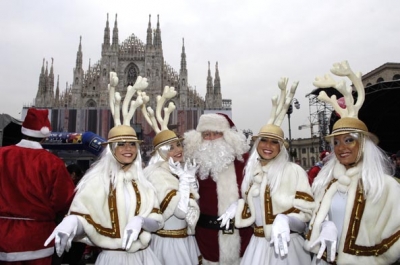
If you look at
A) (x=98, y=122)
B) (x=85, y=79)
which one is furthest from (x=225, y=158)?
(x=85, y=79)

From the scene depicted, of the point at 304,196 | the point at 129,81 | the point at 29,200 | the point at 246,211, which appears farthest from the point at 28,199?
the point at 129,81

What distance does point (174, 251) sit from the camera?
3.03 m

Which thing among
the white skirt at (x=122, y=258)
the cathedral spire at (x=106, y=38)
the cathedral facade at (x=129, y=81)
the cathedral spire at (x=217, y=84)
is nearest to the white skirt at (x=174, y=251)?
the white skirt at (x=122, y=258)

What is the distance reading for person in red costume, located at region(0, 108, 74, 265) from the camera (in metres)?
2.81

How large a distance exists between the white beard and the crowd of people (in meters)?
0.02

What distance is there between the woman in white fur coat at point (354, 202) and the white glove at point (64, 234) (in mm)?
1744

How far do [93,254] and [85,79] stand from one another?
33.8 meters

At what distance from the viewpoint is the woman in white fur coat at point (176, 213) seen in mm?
2992

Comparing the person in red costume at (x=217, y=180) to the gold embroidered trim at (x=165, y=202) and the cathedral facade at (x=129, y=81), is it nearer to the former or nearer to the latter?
the gold embroidered trim at (x=165, y=202)

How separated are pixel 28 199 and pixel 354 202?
282cm

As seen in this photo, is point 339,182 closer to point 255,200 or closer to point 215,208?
point 255,200

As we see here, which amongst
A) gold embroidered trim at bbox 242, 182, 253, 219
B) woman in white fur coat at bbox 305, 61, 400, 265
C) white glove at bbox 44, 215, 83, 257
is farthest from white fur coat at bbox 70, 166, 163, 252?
woman in white fur coat at bbox 305, 61, 400, 265

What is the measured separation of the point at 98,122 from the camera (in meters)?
32.8

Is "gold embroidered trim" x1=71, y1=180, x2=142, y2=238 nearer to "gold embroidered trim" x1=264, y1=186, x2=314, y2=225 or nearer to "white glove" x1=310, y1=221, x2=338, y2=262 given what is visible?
"gold embroidered trim" x1=264, y1=186, x2=314, y2=225
